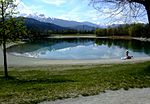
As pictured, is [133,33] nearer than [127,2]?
No

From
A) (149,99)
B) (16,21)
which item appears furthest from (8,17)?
(149,99)

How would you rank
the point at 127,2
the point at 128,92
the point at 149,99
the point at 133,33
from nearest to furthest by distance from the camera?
the point at 149,99
the point at 128,92
the point at 127,2
the point at 133,33

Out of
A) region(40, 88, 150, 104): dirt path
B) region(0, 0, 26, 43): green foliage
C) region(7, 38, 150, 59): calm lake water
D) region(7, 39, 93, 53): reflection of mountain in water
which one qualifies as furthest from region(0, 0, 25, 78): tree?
region(7, 39, 93, 53): reflection of mountain in water

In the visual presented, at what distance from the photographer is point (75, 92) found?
1398 centimetres

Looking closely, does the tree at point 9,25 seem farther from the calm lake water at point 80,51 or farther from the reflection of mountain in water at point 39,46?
the reflection of mountain in water at point 39,46

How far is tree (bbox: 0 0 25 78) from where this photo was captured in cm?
2515

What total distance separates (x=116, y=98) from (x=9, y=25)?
1443cm

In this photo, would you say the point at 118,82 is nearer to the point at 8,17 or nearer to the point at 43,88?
the point at 43,88

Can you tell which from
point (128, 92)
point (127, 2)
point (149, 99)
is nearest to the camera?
point (149, 99)

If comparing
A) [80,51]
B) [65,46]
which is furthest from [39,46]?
[80,51]

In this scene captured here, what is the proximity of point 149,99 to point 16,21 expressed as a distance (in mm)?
15399

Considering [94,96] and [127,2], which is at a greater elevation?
[127,2]

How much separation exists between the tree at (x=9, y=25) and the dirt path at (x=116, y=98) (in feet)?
43.4

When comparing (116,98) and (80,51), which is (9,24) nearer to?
(116,98)
